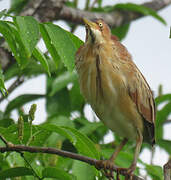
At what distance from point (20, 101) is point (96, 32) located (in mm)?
1555

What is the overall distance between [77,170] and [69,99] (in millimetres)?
1509

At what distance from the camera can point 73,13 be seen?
196 inches

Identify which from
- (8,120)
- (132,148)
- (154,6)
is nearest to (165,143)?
(132,148)

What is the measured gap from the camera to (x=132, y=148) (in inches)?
162

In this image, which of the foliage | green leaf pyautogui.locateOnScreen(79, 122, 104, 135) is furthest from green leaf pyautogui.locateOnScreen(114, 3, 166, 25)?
green leaf pyautogui.locateOnScreen(79, 122, 104, 135)

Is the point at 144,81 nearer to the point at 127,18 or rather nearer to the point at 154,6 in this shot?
the point at 127,18

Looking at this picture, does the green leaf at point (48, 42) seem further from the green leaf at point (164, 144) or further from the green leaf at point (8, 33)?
the green leaf at point (164, 144)

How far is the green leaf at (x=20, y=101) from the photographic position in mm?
4312

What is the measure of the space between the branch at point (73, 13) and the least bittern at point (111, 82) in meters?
1.61

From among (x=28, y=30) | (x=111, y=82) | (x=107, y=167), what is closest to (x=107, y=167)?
(x=107, y=167)

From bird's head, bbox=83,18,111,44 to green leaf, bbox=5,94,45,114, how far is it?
145 cm

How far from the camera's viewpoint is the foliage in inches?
99.0

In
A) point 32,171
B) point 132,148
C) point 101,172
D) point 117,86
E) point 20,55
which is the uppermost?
point 20,55

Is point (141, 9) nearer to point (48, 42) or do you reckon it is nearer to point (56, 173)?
point (48, 42)
